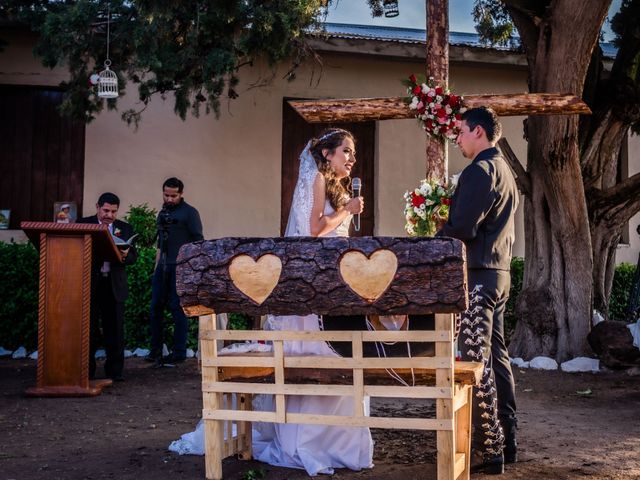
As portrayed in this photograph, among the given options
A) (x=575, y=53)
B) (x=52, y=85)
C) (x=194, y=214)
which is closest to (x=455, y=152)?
(x=575, y=53)

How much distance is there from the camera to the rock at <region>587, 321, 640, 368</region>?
9.79 metres

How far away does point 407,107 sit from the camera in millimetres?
9148

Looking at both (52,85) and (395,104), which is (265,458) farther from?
(52,85)

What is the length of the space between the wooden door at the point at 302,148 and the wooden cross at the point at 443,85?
3107 millimetres

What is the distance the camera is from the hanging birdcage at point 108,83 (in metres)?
9.88

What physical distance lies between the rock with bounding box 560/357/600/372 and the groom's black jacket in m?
5.24

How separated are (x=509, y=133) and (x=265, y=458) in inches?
370

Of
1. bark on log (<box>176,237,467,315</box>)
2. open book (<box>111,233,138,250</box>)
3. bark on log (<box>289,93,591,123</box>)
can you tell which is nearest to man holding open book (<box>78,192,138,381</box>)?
open book (<box>111,233,138,250</box>)

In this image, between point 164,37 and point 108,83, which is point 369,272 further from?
point 108,83

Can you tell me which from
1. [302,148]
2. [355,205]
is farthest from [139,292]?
[355,205]

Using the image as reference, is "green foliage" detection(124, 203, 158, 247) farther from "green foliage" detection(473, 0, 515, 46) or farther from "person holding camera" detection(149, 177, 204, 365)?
"green foliage" detection(473, 0, 515, 46)

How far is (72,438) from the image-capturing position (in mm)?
6047

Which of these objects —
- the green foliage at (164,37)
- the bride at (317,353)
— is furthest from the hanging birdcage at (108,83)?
the bride at (317,353)

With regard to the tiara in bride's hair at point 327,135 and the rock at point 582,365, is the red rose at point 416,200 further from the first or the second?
the rock at point 582,365
